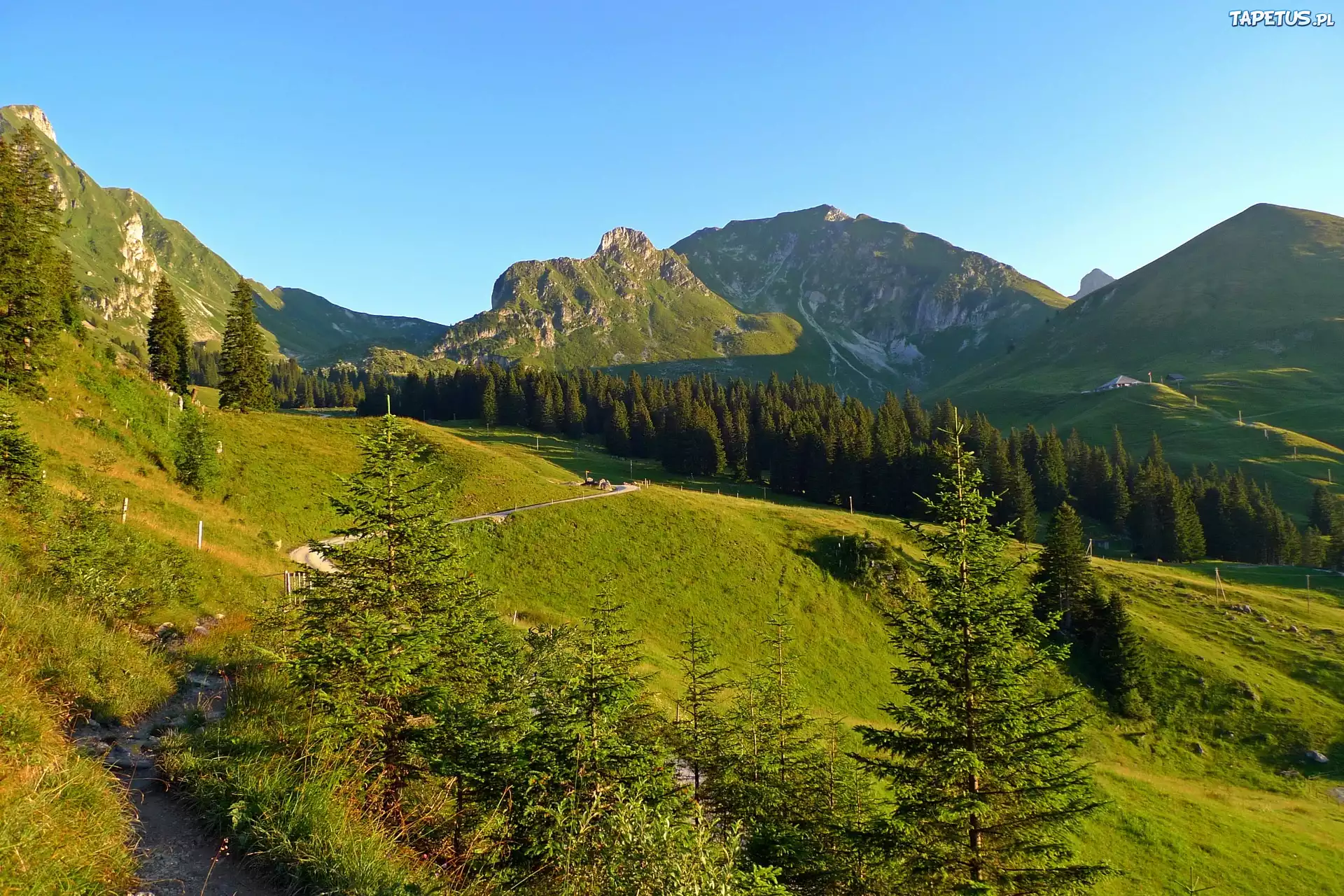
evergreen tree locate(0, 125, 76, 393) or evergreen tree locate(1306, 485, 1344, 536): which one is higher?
evergreen tree locate(0, 125, 76, 393)

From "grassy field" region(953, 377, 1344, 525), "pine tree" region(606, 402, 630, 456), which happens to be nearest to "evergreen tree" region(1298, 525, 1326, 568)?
"grassy field" region(953, 377, 1344, 525)

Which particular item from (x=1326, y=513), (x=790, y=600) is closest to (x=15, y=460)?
(x=790, y=600)

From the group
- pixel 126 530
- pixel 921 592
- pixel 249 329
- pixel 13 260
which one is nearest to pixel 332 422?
pixel 249 329

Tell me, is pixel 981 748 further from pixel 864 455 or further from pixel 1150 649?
pixel 864 455

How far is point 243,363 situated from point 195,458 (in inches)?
1399

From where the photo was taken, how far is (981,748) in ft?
46.4

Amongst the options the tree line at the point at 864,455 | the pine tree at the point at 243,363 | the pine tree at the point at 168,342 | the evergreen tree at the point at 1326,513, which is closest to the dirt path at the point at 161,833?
the pine tree at the point at 243,363

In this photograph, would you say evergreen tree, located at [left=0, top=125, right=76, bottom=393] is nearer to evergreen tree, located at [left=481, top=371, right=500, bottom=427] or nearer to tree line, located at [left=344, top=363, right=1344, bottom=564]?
tree line, located at [left=344, top=363, right=1344, bottom=564]

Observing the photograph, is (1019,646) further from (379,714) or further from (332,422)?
(332,422)

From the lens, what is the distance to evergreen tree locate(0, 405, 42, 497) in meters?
21.7

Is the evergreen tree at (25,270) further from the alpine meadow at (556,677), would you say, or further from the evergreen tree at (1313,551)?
the evergreen tree at (1313,551)

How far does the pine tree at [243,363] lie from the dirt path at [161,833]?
7623cm

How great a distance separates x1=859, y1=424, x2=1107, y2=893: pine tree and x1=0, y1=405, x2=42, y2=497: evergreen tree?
30.8 meters

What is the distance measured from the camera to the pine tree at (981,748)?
44.9 ft
